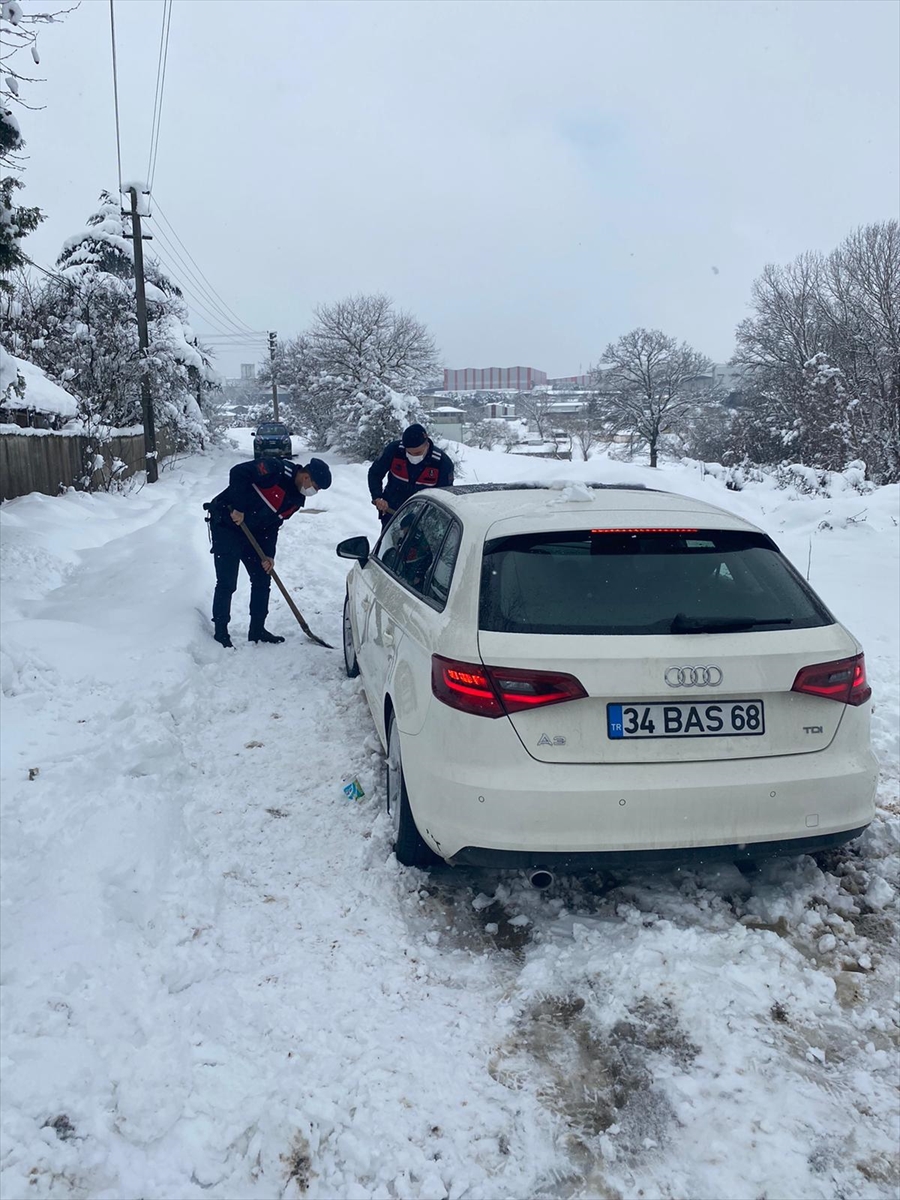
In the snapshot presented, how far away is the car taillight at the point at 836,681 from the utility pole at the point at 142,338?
898 inches

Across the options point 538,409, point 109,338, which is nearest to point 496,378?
point 538,409

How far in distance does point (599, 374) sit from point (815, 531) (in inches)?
2169

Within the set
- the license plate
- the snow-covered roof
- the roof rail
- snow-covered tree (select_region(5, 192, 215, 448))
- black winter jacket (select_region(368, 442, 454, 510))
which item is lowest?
the license plate

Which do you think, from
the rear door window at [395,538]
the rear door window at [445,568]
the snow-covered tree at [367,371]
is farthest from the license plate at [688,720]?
the snow-covered tree at [367,371]

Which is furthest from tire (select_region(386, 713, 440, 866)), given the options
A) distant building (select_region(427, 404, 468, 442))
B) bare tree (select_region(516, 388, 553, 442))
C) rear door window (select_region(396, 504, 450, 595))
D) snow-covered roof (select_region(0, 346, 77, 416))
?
bare tree (select_region(516, 388, 553, 442))

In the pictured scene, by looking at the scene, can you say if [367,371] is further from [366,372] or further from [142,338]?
[142,338]

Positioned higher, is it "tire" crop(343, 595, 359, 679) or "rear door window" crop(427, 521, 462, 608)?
"rear door window" crop(427, 521, 462, 608)

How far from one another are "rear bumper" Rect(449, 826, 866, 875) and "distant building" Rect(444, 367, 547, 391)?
140313mm

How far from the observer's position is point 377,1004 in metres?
2.73

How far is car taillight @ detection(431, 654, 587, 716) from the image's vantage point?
9.07 feet

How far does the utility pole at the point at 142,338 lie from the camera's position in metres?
23.5

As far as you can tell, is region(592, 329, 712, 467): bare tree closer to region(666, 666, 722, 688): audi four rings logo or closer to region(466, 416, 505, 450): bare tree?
region(466, 416, 505, 450): bare tree

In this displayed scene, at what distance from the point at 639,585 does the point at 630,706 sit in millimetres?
500

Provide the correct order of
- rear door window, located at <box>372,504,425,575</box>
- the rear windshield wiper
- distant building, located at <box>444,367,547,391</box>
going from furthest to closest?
distant building, located at <box>444,367,547,391</box>, rear door window, located at <box>372,504,425,575</box>, the rear windshield wiper
